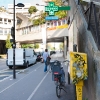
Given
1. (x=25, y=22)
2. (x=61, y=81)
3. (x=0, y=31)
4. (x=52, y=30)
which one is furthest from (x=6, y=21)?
(x=61, y=81)

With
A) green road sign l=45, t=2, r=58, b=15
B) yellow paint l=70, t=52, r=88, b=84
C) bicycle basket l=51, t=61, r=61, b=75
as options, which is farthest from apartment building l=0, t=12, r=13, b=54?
yellow paint l=70, t=52, r=88, b=84

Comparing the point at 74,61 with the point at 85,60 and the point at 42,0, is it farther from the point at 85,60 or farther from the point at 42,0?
the point at 42,0

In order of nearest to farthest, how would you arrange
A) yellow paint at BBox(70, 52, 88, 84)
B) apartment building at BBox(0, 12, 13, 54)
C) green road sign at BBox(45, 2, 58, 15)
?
yellow paint at BBox(70, 52, 88, 84), green road sign at BBox(45, 2, 58, 15), apartment building at BBox(0, 12, 13, 54)

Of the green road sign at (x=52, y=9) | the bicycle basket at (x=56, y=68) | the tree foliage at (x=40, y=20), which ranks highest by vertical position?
the tree foliage at (x=40, y=20)

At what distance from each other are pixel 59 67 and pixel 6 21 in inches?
2002

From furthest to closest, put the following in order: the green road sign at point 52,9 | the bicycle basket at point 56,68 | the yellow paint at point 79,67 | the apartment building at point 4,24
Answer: the apartment building at point 4,24 → the green road sign at point 52,9 → the bicycle basket at point 56,68 → the yellow paint at point 79,67

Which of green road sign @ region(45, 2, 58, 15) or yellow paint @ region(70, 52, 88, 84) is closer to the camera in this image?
yellow paint @ region(70, 52, 88, 84)

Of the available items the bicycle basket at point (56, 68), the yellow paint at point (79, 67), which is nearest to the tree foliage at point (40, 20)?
the bicycle basket at point (56, 68)

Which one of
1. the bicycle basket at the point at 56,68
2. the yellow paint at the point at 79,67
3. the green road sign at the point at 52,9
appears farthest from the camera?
the green road sign at the point at 52,9

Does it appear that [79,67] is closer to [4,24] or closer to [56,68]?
[56,68]

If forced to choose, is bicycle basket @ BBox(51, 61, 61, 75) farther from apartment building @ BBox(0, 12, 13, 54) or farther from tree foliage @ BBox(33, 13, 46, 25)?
apartment building @ BBox(0, 12, 13, 54)

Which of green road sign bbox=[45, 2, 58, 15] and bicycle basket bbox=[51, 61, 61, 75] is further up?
green road sign bbox=[45, 2, 58, 15]

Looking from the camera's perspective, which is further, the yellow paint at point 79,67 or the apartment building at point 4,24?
the apartment building at point 4,24

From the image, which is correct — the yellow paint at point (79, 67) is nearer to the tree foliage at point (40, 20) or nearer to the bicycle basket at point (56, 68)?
the bicycle basket at point (56, 68)
